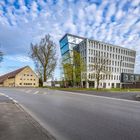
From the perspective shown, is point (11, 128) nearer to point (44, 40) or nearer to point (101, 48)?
point (44, 40)

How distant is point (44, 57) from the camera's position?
54219mm

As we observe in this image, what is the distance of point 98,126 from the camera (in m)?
6.87

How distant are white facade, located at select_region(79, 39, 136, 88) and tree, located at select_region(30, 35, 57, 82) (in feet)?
98.9

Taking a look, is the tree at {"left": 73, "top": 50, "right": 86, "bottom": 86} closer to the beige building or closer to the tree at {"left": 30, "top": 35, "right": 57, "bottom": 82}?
the tree at {"left": 30, "top": 35, "right": 57, "bottom": 82}

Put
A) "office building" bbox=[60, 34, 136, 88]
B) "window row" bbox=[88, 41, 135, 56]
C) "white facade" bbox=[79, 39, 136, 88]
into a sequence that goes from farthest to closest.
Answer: "window row" bbox=[88, 41, 135, 56], "white facade" bbox=[79, 39, 136, 88], "office building" bbox=[60, 34, 136, 88]

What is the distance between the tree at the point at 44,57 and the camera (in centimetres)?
5403

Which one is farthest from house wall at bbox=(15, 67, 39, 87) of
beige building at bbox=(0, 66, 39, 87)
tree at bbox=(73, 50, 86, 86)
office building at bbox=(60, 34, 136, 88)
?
tree at bbox=(73, 50, 86, 86)

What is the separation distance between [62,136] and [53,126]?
1.39m

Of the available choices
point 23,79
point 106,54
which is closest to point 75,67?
point 106,54

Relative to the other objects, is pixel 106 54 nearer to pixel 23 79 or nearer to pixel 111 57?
pixel 111 57

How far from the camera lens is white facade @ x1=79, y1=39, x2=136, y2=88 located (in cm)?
8819

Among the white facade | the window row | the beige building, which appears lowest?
the beige building

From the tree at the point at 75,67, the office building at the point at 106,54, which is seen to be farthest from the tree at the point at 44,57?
the office building at the point at 106,54

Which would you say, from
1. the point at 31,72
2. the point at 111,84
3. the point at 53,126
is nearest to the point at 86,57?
the point at 111,84
